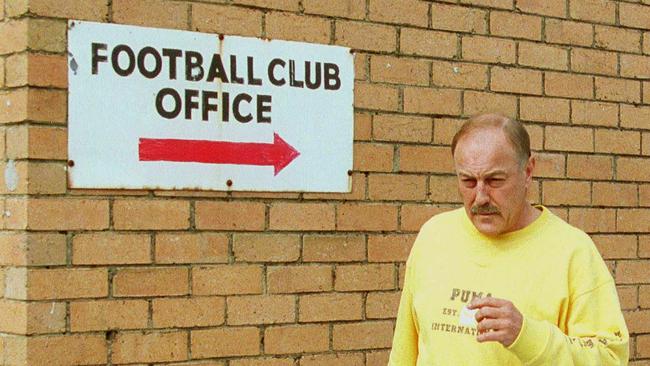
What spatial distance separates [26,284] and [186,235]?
23.2 inches

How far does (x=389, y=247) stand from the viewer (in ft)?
15.6

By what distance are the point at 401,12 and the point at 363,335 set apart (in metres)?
1.25

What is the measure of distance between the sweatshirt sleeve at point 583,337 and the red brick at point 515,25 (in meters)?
2.05

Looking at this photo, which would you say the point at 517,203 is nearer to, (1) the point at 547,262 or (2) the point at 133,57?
(1) the point at 547,262

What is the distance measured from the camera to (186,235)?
4.23 m

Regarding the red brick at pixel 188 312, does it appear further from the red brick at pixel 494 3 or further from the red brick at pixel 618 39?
the red brick at pixel 618 39

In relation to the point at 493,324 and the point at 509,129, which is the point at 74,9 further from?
the point at 493,324

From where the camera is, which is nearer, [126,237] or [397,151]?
[126,237]

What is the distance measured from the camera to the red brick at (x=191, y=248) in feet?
13.7

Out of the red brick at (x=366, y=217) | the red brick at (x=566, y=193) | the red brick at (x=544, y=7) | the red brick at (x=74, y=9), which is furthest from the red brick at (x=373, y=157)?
the red brick at (x=74, y=9)

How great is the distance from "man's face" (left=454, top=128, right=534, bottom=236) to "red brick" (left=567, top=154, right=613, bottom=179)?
2015 mm

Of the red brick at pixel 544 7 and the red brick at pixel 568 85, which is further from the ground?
the red brick at pixel 544 7

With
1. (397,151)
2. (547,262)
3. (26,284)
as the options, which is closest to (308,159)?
(397,151)

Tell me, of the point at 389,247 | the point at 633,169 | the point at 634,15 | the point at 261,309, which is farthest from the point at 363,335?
the point at 634,15
